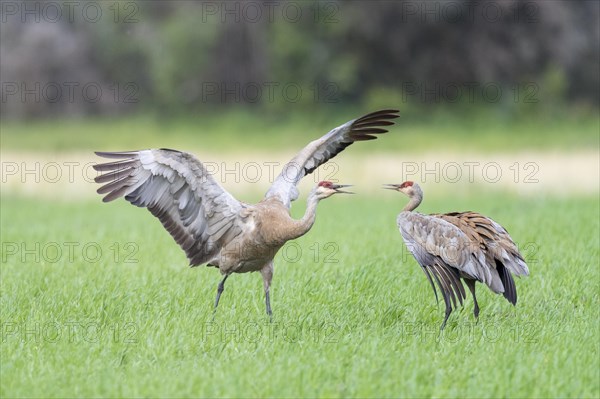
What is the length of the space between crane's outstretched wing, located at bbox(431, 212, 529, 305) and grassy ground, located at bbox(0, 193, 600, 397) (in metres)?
0.36

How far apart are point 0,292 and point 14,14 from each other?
28325mm

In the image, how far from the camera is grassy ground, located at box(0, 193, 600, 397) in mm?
5301

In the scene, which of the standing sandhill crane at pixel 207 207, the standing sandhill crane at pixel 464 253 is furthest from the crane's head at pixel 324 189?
the standing sandhill crane at pixel 464 253

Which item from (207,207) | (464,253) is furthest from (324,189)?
(464,253)

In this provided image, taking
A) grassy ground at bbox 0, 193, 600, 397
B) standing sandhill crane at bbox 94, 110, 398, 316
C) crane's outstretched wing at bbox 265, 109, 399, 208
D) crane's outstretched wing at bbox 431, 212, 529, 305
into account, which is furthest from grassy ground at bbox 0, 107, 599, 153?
crane's outstretched wing at bbox 431, 212, 529, 305

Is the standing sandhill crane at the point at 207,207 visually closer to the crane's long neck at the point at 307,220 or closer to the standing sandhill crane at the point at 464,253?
the crane's long neck at the point at 307,220

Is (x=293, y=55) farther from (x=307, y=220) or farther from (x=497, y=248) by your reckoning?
(x=497, y=248)

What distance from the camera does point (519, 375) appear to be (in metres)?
5.33

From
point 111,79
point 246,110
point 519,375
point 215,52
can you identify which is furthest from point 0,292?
point 111,79

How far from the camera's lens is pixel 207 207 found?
24.1ft

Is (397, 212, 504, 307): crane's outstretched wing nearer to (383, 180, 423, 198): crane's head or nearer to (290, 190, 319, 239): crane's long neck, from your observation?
(383, 180, 423, 198): crane's head

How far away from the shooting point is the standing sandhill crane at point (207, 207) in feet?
22.9

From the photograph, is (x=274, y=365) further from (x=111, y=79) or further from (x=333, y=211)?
(x=111, y=79)

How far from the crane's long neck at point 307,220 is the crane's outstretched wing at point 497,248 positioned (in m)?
1.03
